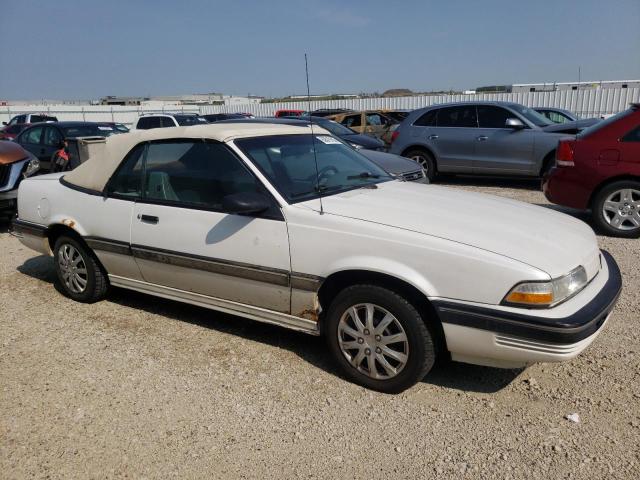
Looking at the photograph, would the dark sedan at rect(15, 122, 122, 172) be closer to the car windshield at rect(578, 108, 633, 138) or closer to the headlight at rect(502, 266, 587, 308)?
the car windshield at rect(578, 108, 633, 138)

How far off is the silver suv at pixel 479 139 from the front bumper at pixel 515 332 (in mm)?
7313

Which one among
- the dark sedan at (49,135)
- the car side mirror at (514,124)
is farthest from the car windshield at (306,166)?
the dark sedan at (49,135)

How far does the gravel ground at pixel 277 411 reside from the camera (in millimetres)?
2680

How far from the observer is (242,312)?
3.80 metres

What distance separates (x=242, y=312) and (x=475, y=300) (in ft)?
5.45

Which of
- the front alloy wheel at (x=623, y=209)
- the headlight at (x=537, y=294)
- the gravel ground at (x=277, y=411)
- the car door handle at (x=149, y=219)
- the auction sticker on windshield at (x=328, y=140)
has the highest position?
the auction sticker on windshield at (x=328, y=140)

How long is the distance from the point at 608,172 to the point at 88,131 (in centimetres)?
1104

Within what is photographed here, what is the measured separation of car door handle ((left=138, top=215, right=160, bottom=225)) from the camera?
4.03 meters

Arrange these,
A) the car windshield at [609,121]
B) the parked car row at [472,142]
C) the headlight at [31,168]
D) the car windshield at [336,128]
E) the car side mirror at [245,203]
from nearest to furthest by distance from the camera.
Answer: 1. the car side mirror at [245,203]
2. the car windshield at [609,121]
3. the parked car row at [472,142]
4. the headlight at [31,168]
5. the car windshield at [336,128]

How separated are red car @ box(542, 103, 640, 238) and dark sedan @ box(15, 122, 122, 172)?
33.2 ft

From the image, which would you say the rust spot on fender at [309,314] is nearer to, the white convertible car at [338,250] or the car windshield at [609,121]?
the white convertible car at [338,250]

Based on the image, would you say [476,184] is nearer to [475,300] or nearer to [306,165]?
[306,165]

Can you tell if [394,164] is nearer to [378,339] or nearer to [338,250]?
[338,250]

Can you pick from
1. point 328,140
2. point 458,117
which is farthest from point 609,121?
point 458,117
